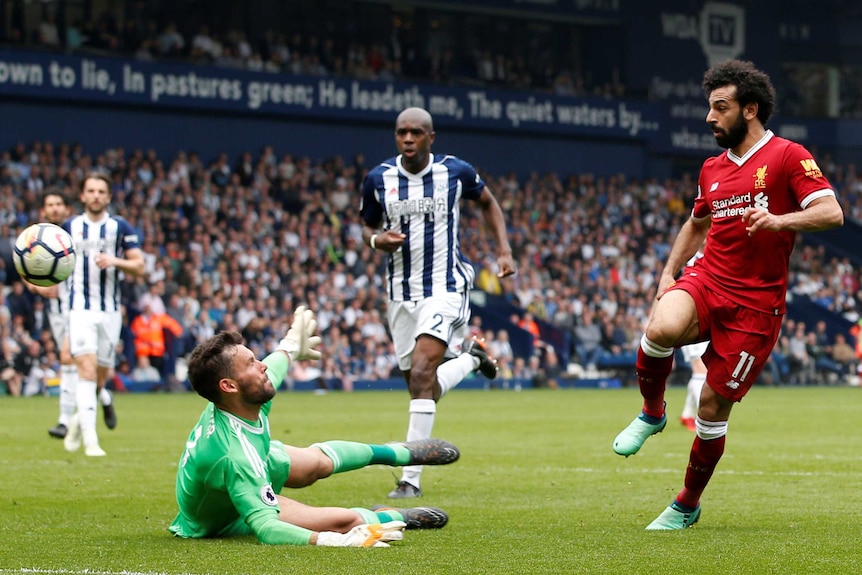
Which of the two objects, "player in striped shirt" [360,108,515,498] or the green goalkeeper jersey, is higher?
"player in striped shirt" [360,108,515,498]

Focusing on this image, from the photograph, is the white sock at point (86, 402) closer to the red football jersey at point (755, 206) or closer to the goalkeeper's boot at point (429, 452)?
the goalkeeper's boot at point (429, 452)

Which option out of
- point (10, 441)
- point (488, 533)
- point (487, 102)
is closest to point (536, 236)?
point (487, 102)

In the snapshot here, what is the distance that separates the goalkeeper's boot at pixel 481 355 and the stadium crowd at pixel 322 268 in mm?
15194

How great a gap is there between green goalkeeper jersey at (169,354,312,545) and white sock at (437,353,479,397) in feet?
9.48

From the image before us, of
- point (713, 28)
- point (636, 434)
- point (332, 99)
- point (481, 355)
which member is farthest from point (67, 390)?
point (713, 28)

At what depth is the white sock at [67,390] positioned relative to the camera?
13336mm

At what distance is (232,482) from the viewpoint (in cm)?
632

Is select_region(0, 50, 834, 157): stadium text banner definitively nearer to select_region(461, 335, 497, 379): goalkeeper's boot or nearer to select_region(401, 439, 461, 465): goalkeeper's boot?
select_region(461, 335, 497, 379): goalkeeper's boot

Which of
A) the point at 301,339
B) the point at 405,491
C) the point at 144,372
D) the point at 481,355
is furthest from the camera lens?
the point at 144,372

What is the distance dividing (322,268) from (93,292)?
18.0m

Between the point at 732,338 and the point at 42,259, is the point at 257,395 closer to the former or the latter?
the point at 732,338

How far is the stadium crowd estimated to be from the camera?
25922 millimetres

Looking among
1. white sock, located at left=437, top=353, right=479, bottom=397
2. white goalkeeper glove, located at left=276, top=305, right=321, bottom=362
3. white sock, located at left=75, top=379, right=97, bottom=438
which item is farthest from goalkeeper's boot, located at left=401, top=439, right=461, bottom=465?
white sock, located at left=75, top=379, right=97, bottom=438

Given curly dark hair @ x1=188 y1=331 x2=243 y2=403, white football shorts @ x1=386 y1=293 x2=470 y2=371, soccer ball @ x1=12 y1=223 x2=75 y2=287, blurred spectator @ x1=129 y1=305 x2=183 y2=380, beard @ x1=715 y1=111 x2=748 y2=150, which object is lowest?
blurred spectator @ x1=129 y1=305 x2=183 y2=380
